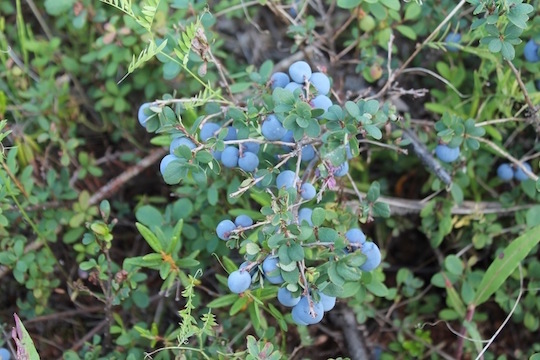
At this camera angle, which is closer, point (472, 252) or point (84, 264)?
point (84, 264)

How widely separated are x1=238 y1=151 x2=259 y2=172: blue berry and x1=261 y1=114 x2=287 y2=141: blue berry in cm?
6

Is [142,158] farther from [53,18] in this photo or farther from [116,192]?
[53,18]

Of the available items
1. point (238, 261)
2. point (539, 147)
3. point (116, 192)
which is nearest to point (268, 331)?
point (238, 261)

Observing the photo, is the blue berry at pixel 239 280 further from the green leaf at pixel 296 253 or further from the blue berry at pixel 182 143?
the blue berry at pixel 182 143

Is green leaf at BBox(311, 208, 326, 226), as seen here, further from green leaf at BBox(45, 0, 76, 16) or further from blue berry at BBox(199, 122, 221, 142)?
green leaf at BBox(45, 0, 76, 16)

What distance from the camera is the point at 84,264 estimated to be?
1.88m

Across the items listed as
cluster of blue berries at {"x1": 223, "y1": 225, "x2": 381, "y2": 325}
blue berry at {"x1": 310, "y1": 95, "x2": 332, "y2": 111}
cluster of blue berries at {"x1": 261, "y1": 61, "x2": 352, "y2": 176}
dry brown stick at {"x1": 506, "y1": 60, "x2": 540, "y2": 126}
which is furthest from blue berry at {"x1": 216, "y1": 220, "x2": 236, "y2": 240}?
dry brown stick at {"x1": 506, "y1": 60, "x2": 540, "y2": 126}

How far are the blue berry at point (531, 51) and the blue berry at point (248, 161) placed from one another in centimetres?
104

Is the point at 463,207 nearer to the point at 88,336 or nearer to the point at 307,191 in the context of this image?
the point at 307,191

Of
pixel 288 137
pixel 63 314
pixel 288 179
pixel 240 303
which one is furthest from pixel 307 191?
pixel 63 314

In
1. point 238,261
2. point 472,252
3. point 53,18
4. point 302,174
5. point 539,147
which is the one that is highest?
point 53,18

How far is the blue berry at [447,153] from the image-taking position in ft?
6.52

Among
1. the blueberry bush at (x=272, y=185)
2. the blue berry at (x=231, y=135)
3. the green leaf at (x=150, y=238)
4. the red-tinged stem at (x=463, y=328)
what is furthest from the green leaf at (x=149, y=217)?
the red-tinged stem at (x=463, y=328)

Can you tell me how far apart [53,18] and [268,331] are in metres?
1.81
